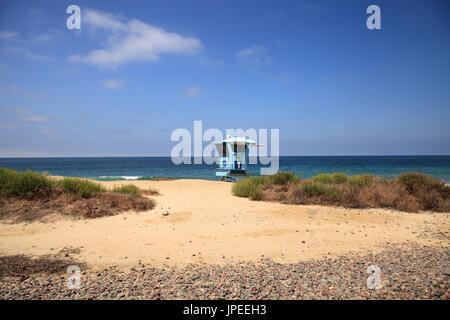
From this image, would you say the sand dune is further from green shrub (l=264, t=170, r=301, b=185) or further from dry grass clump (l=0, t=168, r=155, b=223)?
green shrub (l=264, t=170, r=301, b=185)

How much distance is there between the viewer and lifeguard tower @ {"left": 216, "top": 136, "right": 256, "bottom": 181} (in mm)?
18219

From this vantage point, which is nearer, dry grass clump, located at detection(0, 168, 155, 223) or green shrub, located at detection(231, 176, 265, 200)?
dry grass clump, located at detection(0, 168, 155, 223)

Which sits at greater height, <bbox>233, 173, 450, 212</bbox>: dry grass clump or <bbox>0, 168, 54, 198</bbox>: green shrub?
<bbox>0, 168, 54, 198</bbox>: green shrub

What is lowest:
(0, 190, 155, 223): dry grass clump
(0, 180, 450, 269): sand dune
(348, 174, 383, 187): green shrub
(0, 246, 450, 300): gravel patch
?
(0, 180, 450, 269): sand dune

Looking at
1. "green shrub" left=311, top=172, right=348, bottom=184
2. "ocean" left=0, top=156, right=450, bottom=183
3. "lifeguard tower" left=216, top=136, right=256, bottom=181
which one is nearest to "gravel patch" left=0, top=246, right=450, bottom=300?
"green shrub" left=311, top=172, right=348, bottom=184

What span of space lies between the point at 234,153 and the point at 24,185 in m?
12.8

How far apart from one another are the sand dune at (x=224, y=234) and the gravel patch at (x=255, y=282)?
49 cm

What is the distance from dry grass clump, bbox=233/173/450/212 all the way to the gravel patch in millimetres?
5415

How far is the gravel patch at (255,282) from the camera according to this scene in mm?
3301

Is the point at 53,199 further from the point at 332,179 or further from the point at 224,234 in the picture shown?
the point at 332,179

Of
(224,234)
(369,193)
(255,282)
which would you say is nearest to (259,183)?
(369,193)

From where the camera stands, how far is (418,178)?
10961 millimetres

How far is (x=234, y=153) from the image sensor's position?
18.9 meters
